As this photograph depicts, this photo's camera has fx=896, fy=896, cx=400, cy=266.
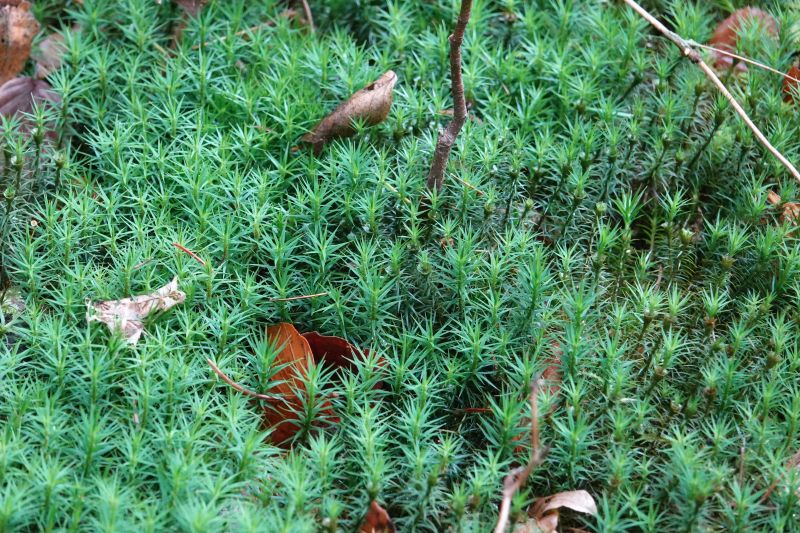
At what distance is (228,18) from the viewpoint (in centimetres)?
358

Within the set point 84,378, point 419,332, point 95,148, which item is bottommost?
point 419,332

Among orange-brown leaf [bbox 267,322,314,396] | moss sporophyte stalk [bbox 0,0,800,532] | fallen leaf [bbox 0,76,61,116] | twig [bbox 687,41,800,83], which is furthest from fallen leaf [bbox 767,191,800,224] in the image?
fallen leaf [bbox 0,76,61,116]

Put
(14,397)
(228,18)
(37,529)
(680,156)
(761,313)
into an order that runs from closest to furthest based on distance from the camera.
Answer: (37,529) < (14,397) < (761,313) < (680,156) < (228,18)

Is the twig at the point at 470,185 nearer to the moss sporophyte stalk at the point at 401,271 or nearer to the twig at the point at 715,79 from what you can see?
the moss sporophyte stalk at the point at 401,271

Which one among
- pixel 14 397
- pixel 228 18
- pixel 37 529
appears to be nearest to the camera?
pixel 37 529

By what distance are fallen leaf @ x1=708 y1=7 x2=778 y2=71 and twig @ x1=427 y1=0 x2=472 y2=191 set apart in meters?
1.25

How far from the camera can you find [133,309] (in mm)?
2633

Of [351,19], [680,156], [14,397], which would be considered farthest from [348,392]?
[351,19]

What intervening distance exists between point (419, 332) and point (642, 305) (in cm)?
69

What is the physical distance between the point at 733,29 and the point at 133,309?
2.48 meters

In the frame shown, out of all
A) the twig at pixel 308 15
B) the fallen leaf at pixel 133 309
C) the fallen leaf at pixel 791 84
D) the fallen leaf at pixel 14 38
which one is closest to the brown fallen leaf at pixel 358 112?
the twig at pixel 308 15

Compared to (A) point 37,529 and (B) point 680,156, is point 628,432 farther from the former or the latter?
(A) point 37,529

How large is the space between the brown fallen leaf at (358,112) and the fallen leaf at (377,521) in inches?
53.4

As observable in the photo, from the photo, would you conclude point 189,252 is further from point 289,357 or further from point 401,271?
point 401,271
